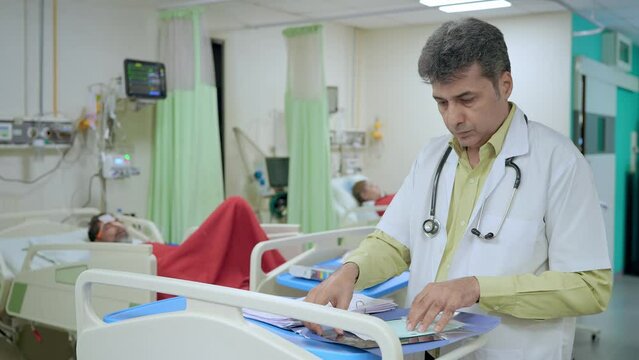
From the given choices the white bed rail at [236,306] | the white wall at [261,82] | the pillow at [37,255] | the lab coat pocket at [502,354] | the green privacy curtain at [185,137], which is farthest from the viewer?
the white wall at [261,82]

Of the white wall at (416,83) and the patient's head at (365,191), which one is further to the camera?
the patient's head at (365,191)

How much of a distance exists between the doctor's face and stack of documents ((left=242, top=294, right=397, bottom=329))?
0.42 meters

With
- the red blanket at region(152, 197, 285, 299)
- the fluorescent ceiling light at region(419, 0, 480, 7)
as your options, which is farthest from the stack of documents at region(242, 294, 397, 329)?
Answer: the fluorescent ceiling light at region(419, 0, 480, 7)

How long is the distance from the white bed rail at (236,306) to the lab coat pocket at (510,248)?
49 centimetres

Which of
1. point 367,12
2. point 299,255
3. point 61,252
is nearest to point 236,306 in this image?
point 299,255

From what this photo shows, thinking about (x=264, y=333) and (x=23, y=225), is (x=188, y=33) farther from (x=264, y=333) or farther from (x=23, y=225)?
(x=264, y=333)

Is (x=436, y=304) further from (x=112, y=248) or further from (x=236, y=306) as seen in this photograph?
(x=112, y=248)

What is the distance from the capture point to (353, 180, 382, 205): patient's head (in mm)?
5340

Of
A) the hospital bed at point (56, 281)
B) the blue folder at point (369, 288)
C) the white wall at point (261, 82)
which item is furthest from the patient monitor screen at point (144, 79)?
the blue folder at point (369, 288)

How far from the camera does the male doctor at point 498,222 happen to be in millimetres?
1284

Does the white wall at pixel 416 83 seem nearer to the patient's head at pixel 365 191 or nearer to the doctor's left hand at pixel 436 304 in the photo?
the patient's head at pixel 365 191

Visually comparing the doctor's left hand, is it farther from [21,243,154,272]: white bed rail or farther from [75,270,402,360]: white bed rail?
[21,243,154,272]: white bed rail

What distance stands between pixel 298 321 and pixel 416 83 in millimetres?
4052

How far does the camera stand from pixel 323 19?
469 centimetres
